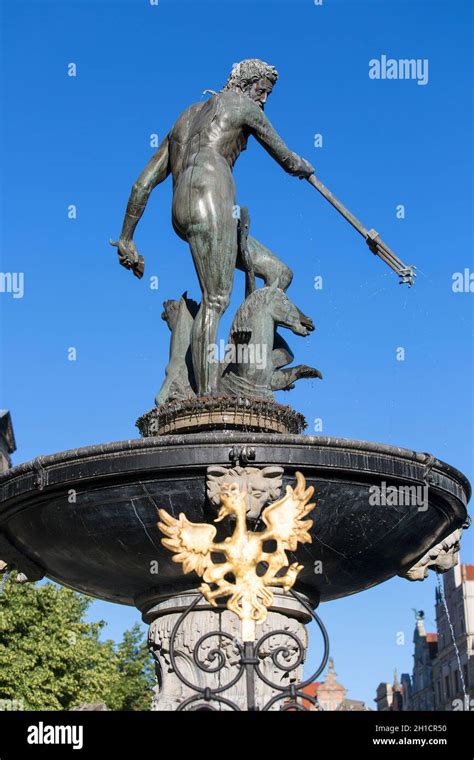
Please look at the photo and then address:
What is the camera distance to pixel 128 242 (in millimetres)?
11000

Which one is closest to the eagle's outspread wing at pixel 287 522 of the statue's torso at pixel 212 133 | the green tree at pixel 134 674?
the statue's torso at pixel 212 133

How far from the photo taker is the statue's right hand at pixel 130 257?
10938 mm

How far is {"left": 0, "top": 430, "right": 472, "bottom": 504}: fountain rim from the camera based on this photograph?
26.0 feet

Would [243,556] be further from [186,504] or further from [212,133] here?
[212,133]

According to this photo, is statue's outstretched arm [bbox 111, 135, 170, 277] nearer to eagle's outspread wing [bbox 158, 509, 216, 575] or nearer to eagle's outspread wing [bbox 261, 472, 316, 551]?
eagle's outspread wing [bbox 261, 472, 316, 551]

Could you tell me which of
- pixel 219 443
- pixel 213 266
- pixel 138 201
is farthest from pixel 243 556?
pixel 138 201

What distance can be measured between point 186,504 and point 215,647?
4.11 feet

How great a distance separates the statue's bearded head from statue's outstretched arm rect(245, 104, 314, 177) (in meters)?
0.39

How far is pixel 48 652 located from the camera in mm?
28656

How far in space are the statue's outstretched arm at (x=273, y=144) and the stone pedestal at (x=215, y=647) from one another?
13.0ft

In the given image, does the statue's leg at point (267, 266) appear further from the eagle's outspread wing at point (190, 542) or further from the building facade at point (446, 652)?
the building facade at point (446, 652)

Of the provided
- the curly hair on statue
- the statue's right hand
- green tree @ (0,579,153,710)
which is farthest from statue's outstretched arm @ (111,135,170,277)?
green tree @ (0,579,153,710)
